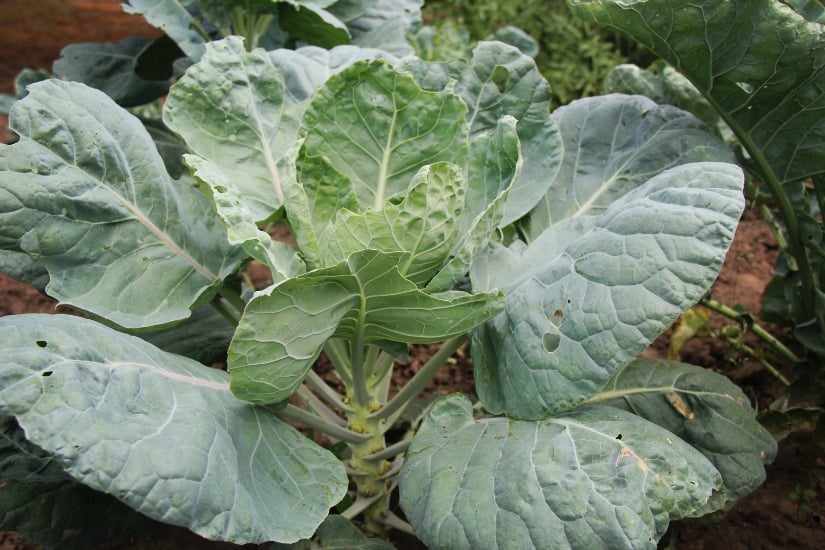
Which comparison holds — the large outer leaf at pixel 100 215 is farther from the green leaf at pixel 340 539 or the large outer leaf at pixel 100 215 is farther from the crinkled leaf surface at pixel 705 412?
the crinkled leaf surface at pixel 705 412

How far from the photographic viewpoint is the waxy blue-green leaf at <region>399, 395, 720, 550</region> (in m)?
1.35

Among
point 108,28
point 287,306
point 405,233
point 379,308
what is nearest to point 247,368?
point 287,306

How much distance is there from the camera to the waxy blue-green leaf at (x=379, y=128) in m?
1.81

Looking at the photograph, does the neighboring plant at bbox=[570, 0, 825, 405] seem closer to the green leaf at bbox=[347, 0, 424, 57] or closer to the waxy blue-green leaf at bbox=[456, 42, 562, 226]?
the waxy blue-green leaf at bbox=[456, 42, 562, 226]

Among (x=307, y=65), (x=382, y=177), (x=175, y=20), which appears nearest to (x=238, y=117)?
(x=307, y=65)

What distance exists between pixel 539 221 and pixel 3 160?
52.0 inches

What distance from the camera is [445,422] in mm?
1658

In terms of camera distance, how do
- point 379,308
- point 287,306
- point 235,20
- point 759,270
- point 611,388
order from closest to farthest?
point 287,306 → point 379,308 → point 611,388 → point 235,20 → point 759,270

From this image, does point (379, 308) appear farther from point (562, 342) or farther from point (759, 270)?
point (759, 270)

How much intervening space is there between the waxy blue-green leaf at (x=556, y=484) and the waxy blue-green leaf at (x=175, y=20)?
166cm

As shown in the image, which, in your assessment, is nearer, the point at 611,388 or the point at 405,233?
the point at 405,233

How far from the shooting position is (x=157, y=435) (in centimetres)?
129

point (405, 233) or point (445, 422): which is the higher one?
point (405, 233)

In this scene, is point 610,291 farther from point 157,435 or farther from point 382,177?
point 157,435
